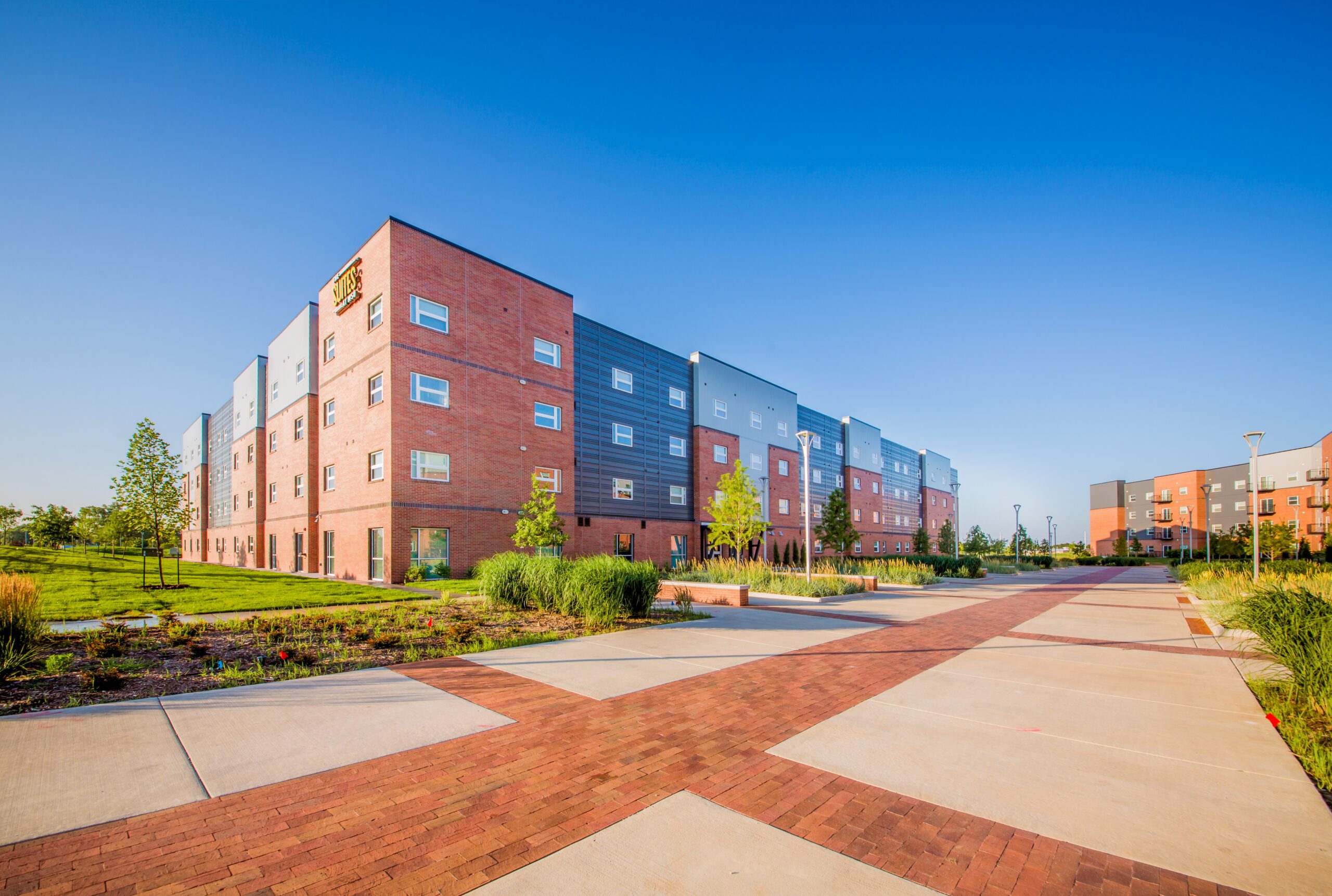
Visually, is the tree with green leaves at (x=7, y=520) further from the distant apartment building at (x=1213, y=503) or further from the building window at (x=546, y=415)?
the distant apartment building at (x=1213, y=503)

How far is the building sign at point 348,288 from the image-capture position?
24.4 metres

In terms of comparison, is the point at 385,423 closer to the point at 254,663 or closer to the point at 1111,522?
the point at 254,663

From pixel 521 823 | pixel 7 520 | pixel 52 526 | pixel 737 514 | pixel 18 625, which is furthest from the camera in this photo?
pixel 7 520

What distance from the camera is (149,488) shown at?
→ 17969 mm

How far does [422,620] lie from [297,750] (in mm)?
6910

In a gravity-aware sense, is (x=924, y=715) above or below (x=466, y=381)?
below

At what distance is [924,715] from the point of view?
585 cm

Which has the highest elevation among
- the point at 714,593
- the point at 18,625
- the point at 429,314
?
the point at 429,314

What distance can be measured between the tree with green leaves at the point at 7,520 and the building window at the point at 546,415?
178 ft

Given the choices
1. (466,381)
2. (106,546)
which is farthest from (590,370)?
(106,546)

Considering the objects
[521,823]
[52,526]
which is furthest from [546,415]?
[52,526]

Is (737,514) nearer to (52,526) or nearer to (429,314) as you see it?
(429,314)

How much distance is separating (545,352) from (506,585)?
16309 millimetres

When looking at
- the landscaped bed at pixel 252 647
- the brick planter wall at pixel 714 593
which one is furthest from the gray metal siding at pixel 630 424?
the landscaped bed at pixel 252 647
